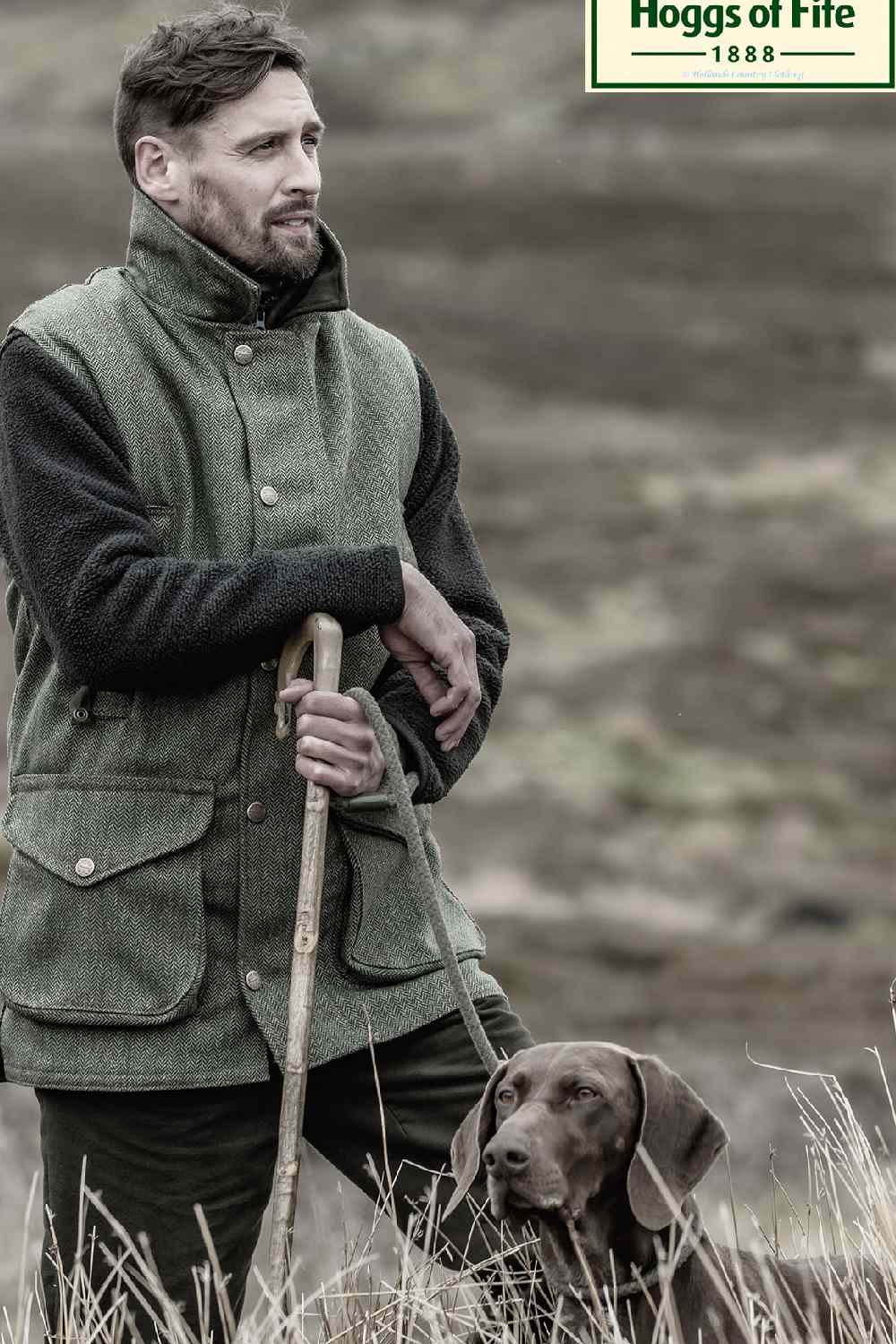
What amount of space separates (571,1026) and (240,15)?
1201cm

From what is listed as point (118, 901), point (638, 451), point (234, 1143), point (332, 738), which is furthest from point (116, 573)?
point (638, 451)

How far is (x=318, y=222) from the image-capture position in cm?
324

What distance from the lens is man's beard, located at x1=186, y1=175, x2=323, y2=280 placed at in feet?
10.3

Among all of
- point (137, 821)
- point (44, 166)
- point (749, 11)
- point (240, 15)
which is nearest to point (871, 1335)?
point (137, 821)

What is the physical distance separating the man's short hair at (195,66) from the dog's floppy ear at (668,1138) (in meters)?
1.55

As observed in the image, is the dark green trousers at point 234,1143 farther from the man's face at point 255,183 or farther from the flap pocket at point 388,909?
the man's face at point 255,183

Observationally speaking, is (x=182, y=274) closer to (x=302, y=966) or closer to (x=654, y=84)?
(x=302, y=966)

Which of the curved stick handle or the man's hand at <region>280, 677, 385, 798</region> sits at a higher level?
the curved stick handle

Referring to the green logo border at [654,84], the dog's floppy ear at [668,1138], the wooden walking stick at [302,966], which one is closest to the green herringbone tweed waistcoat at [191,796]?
the wooden walking stick at [302,966]

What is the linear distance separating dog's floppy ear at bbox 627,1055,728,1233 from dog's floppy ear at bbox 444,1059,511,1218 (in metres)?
0.20

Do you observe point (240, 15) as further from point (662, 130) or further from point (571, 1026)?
point (662, 130)

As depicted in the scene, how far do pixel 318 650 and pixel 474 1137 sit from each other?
28.5 inches

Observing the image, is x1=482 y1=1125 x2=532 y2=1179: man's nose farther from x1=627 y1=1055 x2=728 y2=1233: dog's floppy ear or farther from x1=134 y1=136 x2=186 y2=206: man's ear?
x1=134 y1=136 x2=186 y2=206: man's ear

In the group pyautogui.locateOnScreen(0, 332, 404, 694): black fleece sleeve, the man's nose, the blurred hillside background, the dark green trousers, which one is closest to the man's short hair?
pyautogui.locateOnScreen(0, 332, 404, 694): black fleece sleeve
